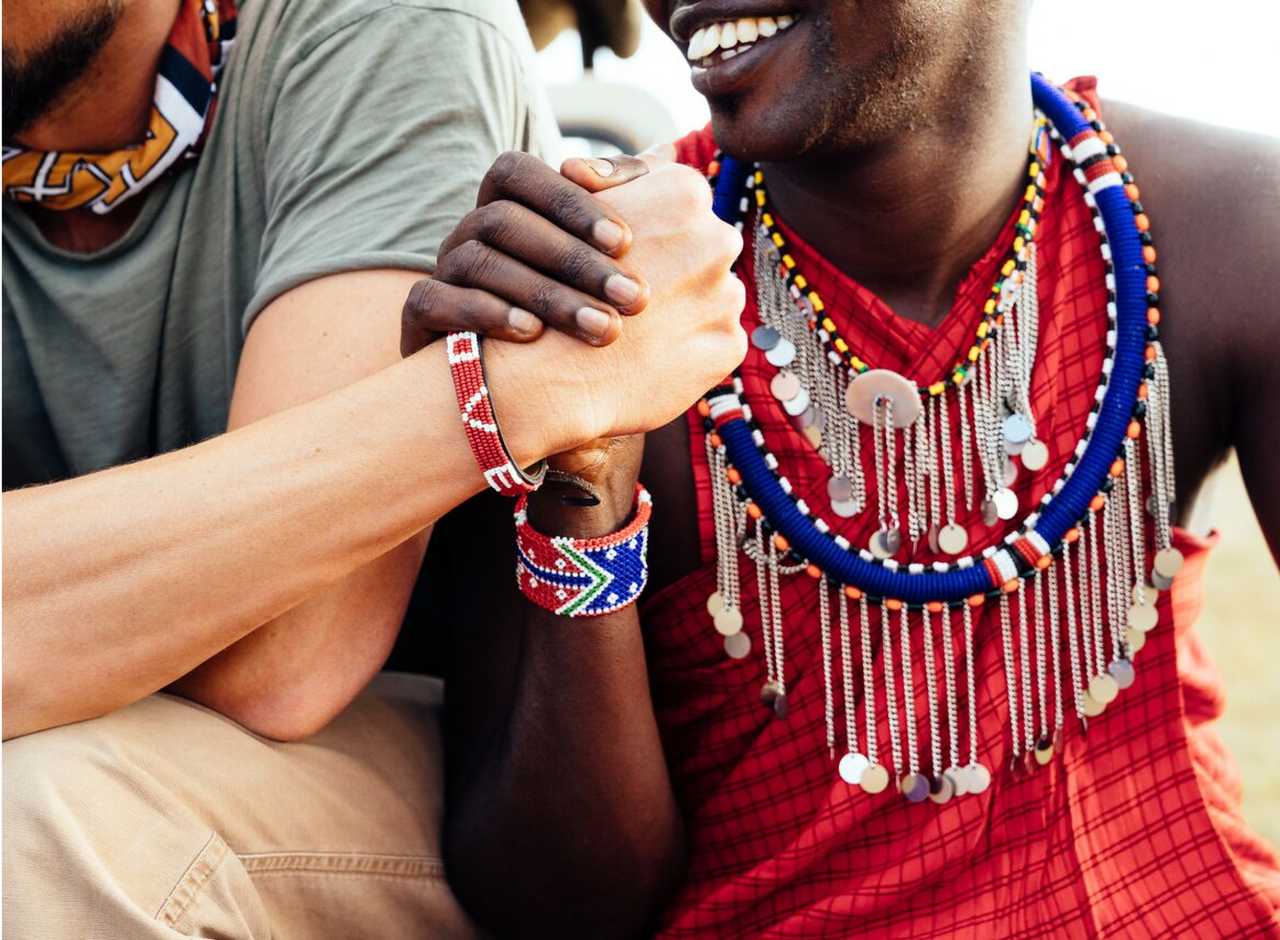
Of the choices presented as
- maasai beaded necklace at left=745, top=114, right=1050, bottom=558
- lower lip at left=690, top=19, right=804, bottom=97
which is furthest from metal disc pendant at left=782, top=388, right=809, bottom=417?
lower lip at left=690, top=19, right=804, bottom=97

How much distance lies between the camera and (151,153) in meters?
2.30

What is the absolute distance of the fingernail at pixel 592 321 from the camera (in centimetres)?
163

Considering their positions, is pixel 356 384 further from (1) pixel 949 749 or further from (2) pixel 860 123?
(1) pixel 949 749

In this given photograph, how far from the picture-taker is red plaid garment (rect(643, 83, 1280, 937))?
1991 millimetres

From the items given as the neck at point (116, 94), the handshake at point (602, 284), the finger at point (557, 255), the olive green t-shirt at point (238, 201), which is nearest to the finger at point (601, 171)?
the handshake at point (602, 284)

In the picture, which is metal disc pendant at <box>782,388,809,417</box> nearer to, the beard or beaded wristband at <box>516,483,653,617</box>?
beaded wristband at <box>516,483,653,617</box>

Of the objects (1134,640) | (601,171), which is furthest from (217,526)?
(1134,640)

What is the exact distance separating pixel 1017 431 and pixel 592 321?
79 cm

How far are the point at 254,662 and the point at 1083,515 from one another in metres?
1.22

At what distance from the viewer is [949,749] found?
2.06 m

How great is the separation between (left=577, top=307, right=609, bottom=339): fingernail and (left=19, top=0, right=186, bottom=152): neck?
1.14m

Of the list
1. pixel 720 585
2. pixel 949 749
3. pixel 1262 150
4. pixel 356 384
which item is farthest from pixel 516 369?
pixel 1262 150

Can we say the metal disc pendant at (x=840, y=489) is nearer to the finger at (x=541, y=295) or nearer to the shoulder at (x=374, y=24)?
the finger at (x=541, y=295)

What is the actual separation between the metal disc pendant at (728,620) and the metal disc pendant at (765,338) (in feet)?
1.35
